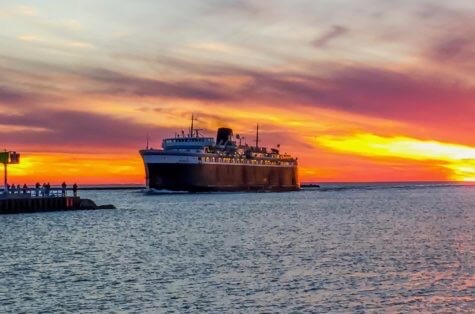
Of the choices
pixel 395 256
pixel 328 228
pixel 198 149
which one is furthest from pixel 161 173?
pixel 395 256

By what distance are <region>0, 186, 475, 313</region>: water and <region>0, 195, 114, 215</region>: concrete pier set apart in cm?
1125

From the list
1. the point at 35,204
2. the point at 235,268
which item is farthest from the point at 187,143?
the point at 235,268

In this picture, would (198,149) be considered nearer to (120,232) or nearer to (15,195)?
(15,195)

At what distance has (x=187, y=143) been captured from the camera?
17250 cm

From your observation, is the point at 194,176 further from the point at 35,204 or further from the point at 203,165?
the point at 35,204

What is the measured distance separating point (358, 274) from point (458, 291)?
20.7ft

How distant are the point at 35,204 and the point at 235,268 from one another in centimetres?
5040

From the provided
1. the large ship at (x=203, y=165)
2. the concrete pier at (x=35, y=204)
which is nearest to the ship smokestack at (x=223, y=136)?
the large ship at (x=203, y=165)

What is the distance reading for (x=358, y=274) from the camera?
37938 mm

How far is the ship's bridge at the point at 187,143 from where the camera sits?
560 ft

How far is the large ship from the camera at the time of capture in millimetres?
158625

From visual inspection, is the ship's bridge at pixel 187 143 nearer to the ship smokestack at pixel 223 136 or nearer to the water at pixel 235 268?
the ship smokestack at pixel 223 136

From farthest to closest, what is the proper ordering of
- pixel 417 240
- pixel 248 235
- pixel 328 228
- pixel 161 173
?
1. pixel 161 173
2. pixel 328 228
3. pixel 248 235
4. pixel 417 240

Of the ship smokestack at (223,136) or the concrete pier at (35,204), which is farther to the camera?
the ship smokestack at (223,136)
